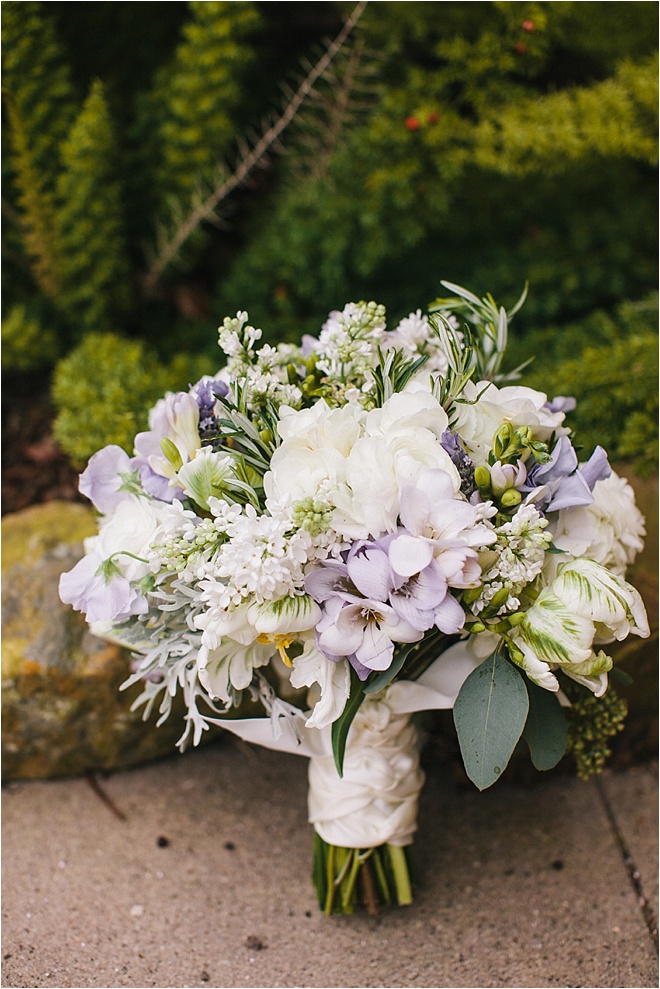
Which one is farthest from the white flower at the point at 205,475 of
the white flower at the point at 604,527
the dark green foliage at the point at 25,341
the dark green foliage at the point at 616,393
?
the dark green foliage at the point at 25,341

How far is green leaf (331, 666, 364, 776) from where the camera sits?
1104 mm

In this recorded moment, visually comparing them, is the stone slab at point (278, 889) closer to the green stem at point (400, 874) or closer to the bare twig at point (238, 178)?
the green stem at point (400, 874)

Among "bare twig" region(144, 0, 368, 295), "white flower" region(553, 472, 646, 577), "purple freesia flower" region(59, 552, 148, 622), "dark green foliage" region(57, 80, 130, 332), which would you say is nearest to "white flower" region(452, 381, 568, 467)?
"white flower" region(553, 472, 646, 577)

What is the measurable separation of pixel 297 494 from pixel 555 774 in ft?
3.67

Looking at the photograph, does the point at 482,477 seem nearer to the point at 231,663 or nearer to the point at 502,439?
the point at 502,439

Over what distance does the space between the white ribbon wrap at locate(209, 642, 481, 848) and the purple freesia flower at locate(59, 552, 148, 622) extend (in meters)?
0.29

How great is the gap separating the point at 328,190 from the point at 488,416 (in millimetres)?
1374

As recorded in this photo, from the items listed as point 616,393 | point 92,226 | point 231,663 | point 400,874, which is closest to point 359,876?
point 400,874

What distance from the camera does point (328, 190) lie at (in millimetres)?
2207

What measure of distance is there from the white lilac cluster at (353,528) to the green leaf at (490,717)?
0.15 feet

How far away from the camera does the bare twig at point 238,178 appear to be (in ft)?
6.46

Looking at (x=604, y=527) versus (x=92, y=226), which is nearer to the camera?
(x=604, y=527)

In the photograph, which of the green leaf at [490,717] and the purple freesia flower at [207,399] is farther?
the purple freesia flower at [207,399]

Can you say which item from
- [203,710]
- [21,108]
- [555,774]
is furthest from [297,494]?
[21,108]
